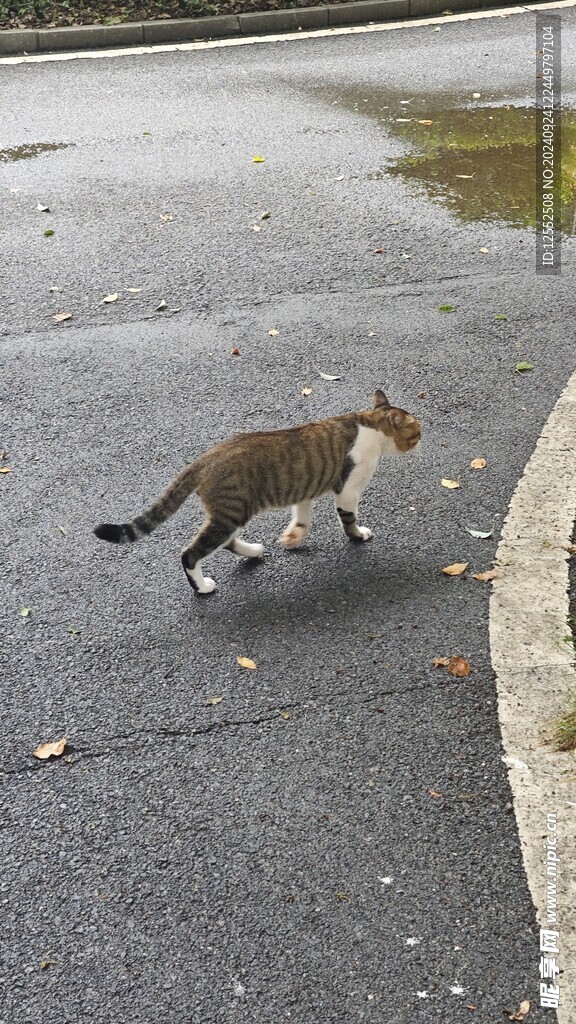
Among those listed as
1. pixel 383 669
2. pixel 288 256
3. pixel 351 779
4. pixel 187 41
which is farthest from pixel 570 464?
pixel 187 41

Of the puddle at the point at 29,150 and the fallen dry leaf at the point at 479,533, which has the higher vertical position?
the puddle at the point at 29,150

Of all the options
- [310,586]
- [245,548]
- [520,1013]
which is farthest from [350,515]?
[520,1013]

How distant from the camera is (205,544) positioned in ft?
13.6

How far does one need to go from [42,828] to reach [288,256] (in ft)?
15.5

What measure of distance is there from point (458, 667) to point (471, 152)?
5979 mm

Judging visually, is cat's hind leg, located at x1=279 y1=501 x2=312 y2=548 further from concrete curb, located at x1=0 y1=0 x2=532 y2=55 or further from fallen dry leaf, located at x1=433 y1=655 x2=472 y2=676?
concrete curb, located at x1=0 y1=0 x2=532 y2=55

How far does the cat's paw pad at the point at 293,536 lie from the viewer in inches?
179

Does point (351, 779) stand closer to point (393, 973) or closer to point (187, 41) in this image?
point (393, 973)

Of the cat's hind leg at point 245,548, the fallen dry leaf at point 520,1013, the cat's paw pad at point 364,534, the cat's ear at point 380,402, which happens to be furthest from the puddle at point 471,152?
the fallen dry leaf at point 520,1013

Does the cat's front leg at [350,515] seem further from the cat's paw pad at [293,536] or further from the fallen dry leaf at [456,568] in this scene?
the fallen dry leaf at [456,568]

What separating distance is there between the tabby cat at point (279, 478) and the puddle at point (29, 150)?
5.30 meters

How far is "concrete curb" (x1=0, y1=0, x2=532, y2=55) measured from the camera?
447 inches

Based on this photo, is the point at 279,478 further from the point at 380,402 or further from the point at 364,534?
the point at 380,402

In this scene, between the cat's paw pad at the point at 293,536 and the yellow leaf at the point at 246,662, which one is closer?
the yellow leaf at the point at 246,662
